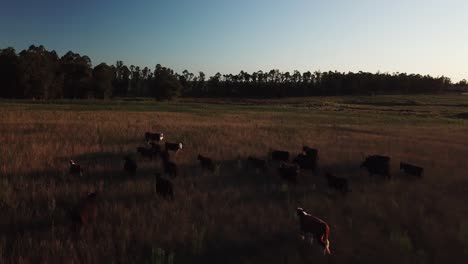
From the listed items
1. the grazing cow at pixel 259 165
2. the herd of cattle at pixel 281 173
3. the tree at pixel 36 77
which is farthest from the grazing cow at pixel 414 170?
the tree at pixel 36 77

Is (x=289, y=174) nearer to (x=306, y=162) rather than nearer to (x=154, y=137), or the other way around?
(x=306, y=162)

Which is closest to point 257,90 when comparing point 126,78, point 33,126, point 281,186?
point 126,78

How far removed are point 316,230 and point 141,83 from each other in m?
179

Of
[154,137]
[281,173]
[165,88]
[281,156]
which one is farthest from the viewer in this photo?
[165,88]

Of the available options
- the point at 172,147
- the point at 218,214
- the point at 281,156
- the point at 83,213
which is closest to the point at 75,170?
the point at 83,213

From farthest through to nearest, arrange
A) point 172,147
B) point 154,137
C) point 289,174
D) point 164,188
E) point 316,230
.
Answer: point 154,137, point 172,147, point 289,174, point 164,188, point 316,230

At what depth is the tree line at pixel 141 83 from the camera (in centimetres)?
9188

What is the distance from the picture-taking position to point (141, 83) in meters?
180

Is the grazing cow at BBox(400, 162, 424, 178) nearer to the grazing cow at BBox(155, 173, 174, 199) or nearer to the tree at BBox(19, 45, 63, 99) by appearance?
the grazing cow at BBox(155, 173, 174, 199)

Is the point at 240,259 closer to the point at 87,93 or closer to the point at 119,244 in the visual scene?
the point at 119,244

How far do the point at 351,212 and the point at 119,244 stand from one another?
5512mm

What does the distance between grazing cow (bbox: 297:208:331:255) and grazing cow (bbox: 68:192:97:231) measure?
4.22 metres

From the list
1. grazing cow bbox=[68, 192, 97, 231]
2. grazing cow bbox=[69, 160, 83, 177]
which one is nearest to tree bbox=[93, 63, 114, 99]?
grazing cow bbox=[69, 160, 83, 177]

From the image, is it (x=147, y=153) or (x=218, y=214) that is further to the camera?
(x=147, y=153)
